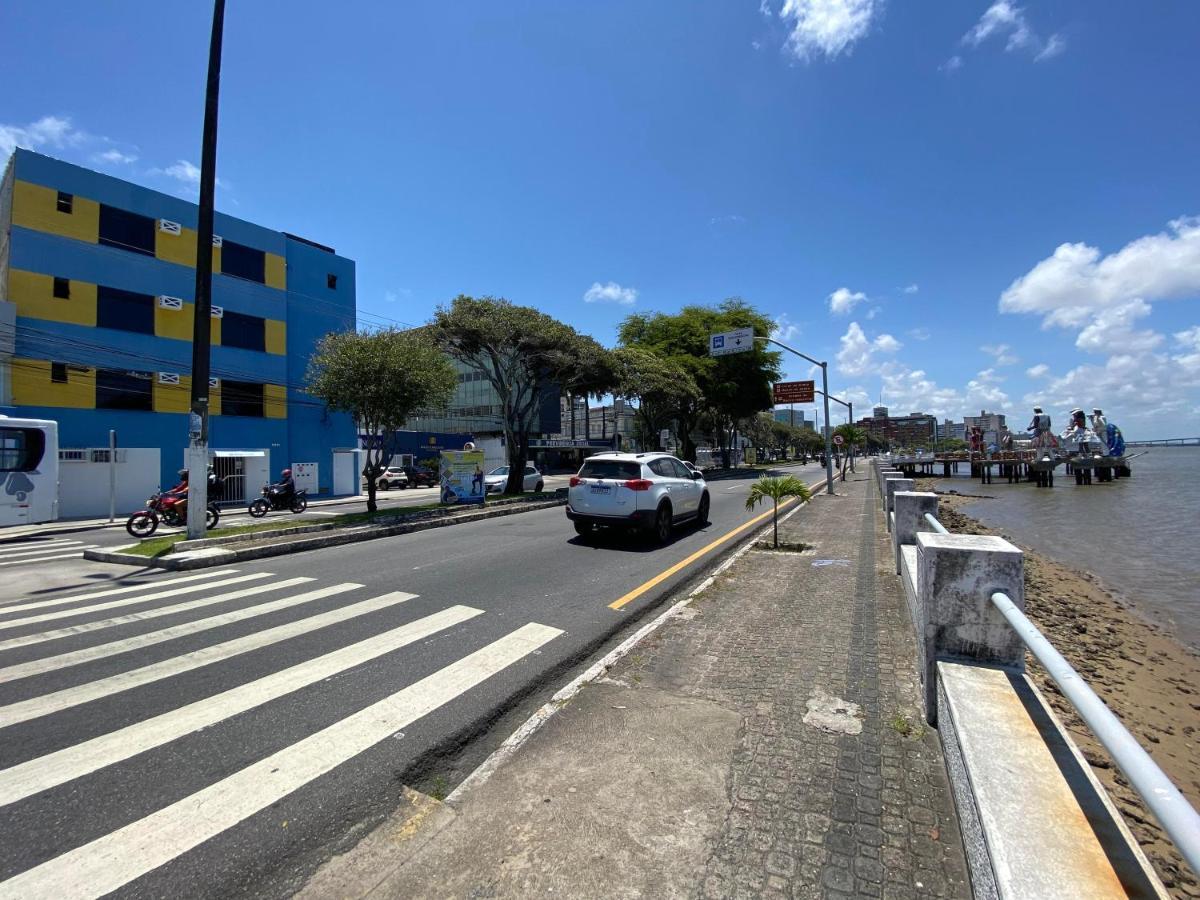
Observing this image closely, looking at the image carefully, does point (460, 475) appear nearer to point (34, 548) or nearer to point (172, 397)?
point (34, 548)

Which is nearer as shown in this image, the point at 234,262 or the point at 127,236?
the point at 127,236

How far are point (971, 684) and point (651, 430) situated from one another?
3683 centimetres

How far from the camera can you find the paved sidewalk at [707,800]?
2.38m

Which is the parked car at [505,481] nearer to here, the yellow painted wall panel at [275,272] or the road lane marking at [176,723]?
the yellow painted wall panel at [275,272]

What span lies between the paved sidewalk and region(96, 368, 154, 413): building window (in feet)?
89.1

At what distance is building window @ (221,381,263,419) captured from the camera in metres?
26.3

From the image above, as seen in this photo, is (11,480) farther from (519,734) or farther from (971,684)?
(971,684)

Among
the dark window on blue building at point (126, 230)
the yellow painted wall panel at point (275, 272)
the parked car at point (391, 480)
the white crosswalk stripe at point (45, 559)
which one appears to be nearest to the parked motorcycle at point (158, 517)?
the white crosswalk stripe at point (45, 559)

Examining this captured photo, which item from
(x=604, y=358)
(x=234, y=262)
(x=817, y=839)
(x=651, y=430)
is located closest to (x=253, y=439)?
(x=234, y=262)

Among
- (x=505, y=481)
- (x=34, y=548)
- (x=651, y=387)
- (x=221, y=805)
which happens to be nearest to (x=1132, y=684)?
(x=221, y=805)

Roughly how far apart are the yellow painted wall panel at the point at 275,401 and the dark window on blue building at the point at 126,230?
7.20 meters

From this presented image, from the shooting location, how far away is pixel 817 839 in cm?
260

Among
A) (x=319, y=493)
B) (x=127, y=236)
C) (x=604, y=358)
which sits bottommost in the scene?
(x=319, y=493)

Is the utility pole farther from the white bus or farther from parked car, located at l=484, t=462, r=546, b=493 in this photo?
parked car, located at l=484, t=462, r=546, b=493
